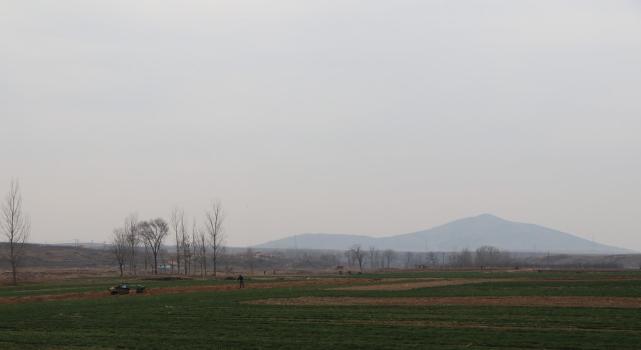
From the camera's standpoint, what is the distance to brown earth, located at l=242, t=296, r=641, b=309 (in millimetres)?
38469

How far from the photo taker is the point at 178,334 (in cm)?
2694

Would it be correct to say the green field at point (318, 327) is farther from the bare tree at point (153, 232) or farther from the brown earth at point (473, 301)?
the bare tree at point (153, 232)

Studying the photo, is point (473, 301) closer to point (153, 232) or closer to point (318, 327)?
point (318, 327)

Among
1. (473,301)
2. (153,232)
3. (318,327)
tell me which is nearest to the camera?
(318,327)

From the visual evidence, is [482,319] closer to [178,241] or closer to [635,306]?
[635,306]

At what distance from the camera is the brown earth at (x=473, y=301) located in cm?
3847

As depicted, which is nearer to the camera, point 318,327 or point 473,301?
point 318,327

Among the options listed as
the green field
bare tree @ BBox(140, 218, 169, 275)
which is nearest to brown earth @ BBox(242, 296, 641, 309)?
the green field

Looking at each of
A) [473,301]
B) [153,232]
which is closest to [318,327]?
[473,301]

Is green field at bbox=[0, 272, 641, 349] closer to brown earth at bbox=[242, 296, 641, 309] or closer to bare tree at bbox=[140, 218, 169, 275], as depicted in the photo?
brown earth at bbox=[242, 296, 641, 309]

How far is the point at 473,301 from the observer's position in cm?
4203

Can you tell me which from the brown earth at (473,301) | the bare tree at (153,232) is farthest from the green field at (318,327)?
the bare tree at (153,232)

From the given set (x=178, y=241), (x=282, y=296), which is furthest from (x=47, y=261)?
(x=282, y=296)

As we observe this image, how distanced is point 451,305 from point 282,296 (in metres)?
16.4
